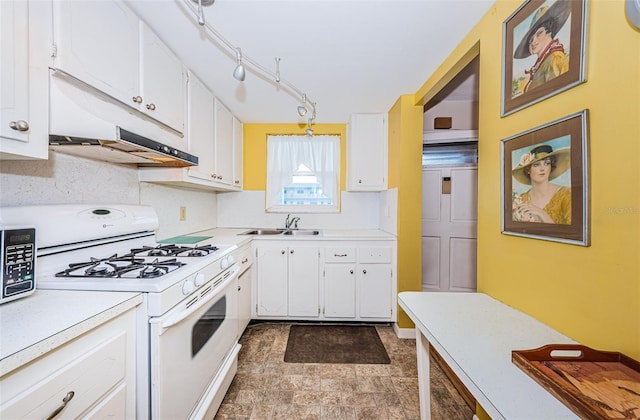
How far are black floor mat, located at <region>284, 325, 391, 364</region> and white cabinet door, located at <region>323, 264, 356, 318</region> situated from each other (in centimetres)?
17

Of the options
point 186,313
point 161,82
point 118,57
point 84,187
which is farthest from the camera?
point 161,82

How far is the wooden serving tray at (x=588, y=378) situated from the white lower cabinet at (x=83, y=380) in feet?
4.04

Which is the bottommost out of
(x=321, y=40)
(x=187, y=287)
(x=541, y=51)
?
(x=187, y=287)

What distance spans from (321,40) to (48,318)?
1762 millimetres

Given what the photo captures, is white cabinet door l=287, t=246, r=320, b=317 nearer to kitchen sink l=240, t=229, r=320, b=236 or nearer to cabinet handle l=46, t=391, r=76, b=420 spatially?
kitchen sink l=240, t=229, r=320, b=236

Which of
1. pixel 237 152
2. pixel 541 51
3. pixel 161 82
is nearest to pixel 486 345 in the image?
pixel 541 51

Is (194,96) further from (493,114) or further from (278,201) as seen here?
(493,114)

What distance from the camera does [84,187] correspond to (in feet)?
4.55

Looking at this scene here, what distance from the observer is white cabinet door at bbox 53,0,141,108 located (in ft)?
3.14

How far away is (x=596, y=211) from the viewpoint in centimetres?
79

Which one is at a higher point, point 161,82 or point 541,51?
point 161,82

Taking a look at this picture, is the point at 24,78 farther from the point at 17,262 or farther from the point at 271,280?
the point at 271,280

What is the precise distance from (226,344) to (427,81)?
8.18ft

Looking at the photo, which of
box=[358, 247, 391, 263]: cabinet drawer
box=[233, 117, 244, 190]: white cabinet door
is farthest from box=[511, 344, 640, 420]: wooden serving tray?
box=[233, 117, 244, 190]: white cabinet door
